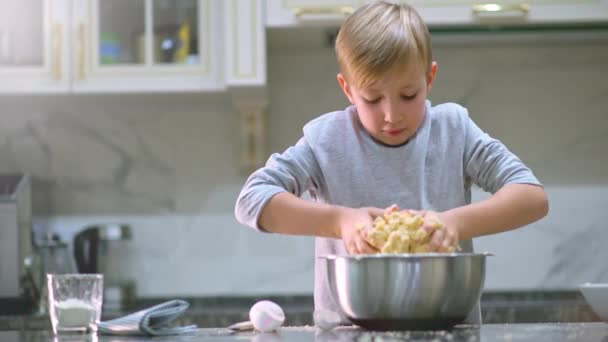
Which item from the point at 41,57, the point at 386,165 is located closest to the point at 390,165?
the point at 386,165

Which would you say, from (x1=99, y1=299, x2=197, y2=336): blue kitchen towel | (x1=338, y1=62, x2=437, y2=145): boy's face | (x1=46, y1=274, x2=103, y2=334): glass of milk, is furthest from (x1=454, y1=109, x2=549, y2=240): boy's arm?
(x1=46, y1=274, x2=103, y2=334): glass of milk

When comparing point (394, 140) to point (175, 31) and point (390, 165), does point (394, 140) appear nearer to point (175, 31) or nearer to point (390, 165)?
point (390, 165)

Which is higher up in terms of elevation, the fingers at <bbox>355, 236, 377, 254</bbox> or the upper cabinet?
the upper cabinet

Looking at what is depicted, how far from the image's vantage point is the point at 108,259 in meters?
2.71

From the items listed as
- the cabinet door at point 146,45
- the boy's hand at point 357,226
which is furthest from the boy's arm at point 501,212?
the cabinet door at point 146,45

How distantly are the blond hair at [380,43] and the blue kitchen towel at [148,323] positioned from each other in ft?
1.21

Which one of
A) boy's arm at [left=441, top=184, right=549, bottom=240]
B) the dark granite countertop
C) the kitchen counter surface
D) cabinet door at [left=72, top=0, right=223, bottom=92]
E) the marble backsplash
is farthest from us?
the marble backsplash

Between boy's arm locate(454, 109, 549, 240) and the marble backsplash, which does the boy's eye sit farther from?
the marble backsplash

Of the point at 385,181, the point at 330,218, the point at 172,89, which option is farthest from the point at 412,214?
the point at 172,89

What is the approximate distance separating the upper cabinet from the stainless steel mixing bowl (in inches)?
56.3

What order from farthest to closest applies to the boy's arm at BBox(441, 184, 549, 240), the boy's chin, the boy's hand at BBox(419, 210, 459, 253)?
the boy's chin < the boy's arm at BBox(441, 184, 549, 240) < the boy's hand at BBox(419, 210, 459, 253)

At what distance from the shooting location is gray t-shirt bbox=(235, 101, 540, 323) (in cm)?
138

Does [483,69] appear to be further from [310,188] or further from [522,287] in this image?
[310,188]

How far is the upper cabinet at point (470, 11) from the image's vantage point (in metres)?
2.43
